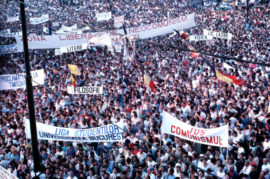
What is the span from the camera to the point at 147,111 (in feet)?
36.4

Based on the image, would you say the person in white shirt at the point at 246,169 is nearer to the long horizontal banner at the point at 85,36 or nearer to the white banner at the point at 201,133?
the white banner at the point at 201,133

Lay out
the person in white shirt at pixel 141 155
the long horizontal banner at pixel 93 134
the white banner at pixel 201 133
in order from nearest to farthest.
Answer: the white banner at pixel 201 133
the long horizontal banner at pixel 93 134
the person in white shirt at pixel 141 155

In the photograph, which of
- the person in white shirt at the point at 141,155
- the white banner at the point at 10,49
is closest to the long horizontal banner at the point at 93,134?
the person in white shirt at the point at 141,155

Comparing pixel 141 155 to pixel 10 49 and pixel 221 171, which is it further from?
pixel 10 49

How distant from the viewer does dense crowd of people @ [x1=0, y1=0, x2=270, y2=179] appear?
25.6 feet

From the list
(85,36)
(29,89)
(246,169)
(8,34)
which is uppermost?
(29,89)

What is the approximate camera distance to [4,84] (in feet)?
41.0

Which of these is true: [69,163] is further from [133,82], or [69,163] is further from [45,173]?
[133,82]

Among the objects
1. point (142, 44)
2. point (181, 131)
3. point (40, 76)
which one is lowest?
point (142, 44)

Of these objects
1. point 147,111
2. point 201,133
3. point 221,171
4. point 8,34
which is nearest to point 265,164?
point 221,171

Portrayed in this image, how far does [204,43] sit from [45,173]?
1602cm

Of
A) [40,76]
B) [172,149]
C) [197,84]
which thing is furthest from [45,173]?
[197,84]

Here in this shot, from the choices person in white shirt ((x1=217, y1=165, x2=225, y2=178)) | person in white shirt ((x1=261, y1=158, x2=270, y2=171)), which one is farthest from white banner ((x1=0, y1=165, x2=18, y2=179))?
person in white shirt ((x1=261, y1=158, x2=270, y2=171))

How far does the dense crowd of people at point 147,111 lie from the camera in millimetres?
7805
